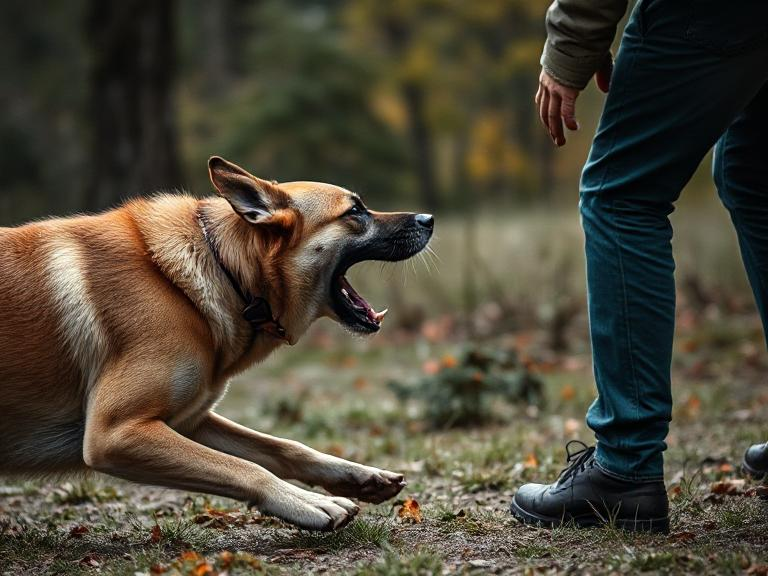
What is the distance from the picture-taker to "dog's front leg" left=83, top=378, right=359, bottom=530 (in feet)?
10.7

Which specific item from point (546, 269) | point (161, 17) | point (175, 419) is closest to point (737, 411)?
point (175, 419)

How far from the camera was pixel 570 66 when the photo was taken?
320 cm

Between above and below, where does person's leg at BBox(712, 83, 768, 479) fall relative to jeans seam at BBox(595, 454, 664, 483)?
above

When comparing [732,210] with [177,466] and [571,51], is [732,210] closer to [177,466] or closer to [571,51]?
[571,51]

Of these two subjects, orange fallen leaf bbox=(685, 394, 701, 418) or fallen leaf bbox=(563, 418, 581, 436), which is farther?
orange fallen leaf bbox=(685, 394, 701, 418)

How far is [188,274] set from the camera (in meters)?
3.58

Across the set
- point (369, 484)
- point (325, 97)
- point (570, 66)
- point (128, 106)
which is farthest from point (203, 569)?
point (325, 97)

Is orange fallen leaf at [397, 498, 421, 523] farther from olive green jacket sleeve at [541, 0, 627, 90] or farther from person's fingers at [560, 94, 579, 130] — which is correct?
olive green jacket sleeve at [541, 0, 627, 90]

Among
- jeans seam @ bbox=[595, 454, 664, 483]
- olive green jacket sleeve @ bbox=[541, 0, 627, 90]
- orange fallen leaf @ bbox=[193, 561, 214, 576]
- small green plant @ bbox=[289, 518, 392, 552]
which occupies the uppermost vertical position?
olive green jacket sleeve @ bbox=[541, 0, 627, 90]

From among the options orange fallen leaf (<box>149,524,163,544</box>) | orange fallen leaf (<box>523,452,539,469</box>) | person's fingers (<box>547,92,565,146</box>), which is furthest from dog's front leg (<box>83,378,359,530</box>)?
person's fingers (<box>547,92,565,146</box>)

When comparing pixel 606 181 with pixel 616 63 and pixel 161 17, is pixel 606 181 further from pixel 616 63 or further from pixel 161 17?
pixel 161 17

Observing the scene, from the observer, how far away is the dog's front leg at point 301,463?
3643mm

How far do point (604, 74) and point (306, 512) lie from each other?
1927mm

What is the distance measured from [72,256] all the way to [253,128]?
21941 millimetres
